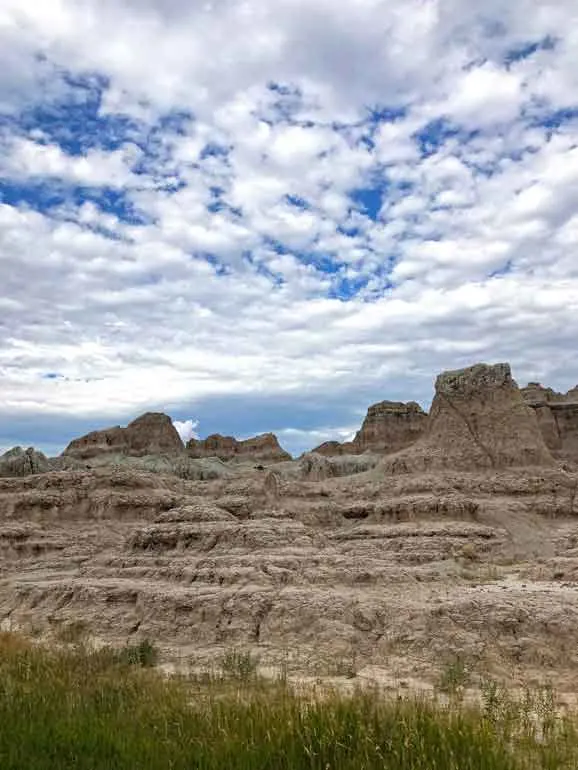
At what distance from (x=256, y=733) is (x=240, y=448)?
100m

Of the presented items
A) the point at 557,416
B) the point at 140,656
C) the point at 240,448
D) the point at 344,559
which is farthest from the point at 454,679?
the point at 240,448

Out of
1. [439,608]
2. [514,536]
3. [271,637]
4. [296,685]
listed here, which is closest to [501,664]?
[439,608]

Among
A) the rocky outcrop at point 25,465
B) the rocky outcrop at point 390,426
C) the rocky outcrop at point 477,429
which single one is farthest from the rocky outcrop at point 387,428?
the rocky outcrop at point 477,429

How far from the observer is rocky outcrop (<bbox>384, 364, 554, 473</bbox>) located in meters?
33.5

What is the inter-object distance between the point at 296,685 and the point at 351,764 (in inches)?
198

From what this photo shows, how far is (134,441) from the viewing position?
91.8m

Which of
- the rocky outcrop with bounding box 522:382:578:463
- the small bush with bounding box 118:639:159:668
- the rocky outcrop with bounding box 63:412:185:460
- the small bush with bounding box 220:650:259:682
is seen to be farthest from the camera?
the rocky outcrop with bounding box 63:412:185:460

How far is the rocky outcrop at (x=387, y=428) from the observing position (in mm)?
87688

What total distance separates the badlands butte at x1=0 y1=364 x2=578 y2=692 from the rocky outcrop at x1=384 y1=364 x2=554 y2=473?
8 cm

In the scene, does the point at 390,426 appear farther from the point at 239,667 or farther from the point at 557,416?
the point at 239,667

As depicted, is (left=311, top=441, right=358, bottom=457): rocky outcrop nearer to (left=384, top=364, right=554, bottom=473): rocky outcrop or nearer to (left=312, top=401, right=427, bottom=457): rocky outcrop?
(left=312, top=401, right=427, bottom=457): rocky outcrop

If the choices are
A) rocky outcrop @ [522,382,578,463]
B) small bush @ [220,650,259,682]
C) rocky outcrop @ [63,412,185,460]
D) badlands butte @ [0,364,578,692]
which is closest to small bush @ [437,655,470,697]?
badlands butte @ [0,364,578,692]

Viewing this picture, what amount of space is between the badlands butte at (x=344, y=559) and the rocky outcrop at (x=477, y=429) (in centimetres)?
8

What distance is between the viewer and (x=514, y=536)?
27188 mm
